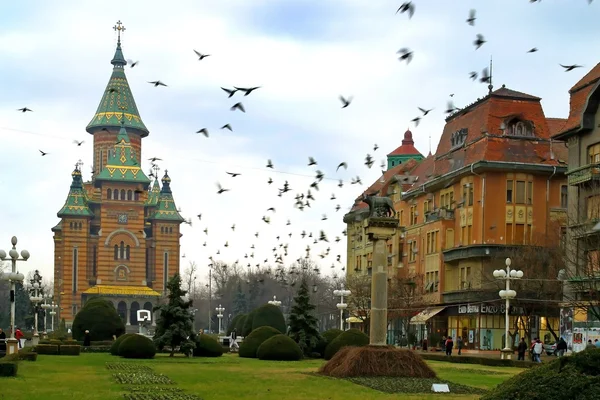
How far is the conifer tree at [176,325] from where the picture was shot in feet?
164

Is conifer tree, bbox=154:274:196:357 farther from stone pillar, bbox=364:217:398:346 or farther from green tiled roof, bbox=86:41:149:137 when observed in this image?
green tiled roof, bbox=86:41:149:137

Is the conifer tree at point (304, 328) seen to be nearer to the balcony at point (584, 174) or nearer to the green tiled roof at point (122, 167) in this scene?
the balcony at point (584, 174)

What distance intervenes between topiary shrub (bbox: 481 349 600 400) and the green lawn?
936cm

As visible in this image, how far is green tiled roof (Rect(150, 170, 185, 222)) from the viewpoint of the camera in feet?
488

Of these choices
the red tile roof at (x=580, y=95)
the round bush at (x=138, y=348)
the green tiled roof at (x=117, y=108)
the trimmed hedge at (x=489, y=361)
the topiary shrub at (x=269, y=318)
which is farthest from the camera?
the green tiled roof at (x=117, y=108)

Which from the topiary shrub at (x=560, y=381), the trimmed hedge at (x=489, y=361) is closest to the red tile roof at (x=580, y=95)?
the trimmed hedge at (x=489, y=361)

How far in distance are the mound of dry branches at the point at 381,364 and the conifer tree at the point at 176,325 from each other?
18.4 meters

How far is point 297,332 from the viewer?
169ft

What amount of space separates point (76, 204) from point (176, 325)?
98.3 metres

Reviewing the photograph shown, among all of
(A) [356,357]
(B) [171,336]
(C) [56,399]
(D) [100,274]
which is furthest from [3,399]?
(D) [100,274]

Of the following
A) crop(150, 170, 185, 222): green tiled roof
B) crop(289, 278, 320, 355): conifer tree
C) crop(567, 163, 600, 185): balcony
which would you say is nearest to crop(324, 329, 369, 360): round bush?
crop(289, 278, 320, 355): conifer tree

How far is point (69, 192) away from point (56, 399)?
126290 millimetres

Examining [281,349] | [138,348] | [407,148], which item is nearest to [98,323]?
[138,348]

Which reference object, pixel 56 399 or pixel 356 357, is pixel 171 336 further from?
pixel 56 399
